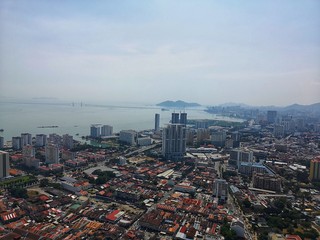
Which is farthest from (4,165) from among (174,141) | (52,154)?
(174,141)

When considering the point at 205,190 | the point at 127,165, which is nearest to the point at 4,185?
Result: the point at 127,165

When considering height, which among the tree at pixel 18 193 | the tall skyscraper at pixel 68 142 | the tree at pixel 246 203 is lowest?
the tree at pixel 246 203

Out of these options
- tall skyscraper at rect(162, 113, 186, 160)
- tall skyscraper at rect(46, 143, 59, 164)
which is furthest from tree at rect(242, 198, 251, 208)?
tall skyscraper at rect(46, 143, 59, 164)

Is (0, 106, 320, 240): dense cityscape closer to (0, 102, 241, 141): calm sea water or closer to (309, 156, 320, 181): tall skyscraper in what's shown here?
(309, 156, 320, 181): tall skyscraper

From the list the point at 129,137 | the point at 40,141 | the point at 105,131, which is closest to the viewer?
the point at 40,141

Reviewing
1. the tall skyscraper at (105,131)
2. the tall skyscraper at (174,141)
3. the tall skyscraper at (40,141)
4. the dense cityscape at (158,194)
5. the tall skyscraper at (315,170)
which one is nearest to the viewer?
the dense cityscape at (158,194)

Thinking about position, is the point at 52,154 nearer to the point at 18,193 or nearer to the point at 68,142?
the point at 68,142

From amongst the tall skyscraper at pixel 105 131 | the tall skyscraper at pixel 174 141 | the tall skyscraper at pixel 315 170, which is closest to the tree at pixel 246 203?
the tall skyscraper at pixel 315 170

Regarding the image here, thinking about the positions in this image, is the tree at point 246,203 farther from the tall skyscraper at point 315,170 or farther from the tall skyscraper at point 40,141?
the tall skyscraper at point 40,141
